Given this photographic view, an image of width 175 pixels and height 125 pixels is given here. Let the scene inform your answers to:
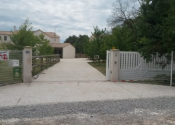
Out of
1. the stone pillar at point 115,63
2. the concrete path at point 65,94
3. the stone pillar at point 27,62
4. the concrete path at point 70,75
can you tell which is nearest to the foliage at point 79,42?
the concrete path at point 70,75

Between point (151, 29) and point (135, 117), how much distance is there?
6706 millimetres

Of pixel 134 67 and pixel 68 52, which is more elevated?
pixel 68 52

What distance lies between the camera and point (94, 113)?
6059mm

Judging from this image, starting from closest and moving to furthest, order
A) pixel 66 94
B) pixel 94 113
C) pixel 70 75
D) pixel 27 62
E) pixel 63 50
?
pixel 94 113, pixel 66 94, pixel 27 62, pixel 70 75, pixel 63 50

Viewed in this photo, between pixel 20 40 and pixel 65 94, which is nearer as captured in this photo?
pixel 65 94

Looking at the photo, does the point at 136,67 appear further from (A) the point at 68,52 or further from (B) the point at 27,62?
(A) the point at 68,52

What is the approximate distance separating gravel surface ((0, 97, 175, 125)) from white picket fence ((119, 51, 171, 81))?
15.3ft

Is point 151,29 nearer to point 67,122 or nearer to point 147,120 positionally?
point 147,120

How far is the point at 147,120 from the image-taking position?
553 centimetres

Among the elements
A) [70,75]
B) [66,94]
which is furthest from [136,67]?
[66,94]

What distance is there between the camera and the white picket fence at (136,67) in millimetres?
11953

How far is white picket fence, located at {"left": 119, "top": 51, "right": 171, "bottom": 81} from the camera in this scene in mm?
11953

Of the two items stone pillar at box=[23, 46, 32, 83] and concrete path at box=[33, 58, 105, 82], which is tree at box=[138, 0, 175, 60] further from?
stone pillar at box=[23, 46, 32, 83]

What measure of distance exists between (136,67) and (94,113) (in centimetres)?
673
